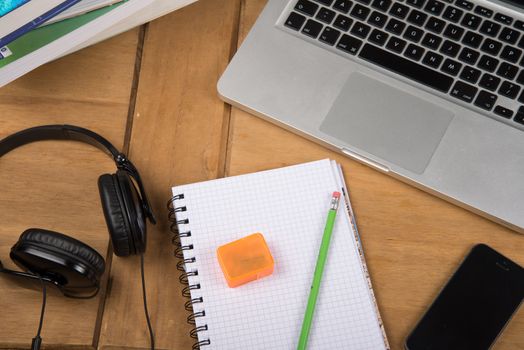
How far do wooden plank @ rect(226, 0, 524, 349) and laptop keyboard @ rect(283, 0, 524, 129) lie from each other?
0.14 m

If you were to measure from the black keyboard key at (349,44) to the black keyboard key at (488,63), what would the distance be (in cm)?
16

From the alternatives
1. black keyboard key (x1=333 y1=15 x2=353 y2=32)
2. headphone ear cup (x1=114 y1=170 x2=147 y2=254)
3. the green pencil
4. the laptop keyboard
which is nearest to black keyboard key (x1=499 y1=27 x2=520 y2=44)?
the laptop keyboard

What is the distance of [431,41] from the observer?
85 cm

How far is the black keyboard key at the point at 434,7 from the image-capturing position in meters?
0.86

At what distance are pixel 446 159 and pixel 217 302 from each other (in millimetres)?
336

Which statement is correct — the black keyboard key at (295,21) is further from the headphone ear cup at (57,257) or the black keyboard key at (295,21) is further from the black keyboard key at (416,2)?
the headphone ear cup at (57,257)

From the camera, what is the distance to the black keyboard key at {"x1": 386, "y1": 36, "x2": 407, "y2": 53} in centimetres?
85

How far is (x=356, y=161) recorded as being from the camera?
0.83 metres

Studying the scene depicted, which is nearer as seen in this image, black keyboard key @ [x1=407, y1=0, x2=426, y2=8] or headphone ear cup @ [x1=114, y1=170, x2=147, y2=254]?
headphone ear cup @ [x1=114, y1=170, x2=147, y2=254]

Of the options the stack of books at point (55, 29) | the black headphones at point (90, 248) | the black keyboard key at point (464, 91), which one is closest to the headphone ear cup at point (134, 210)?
the black headphones at point (90, 248)

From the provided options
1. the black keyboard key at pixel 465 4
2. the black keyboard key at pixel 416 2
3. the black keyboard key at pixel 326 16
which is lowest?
the black keyboard key at pixel 326 16

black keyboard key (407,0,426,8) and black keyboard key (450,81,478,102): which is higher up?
black keyboard key (407,0,426,8)

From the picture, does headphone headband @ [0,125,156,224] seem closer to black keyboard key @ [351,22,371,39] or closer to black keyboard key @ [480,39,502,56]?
black keyboard key @ [351,22,371,39]

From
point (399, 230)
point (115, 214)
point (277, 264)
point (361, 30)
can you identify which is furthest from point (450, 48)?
point (115, 214)
